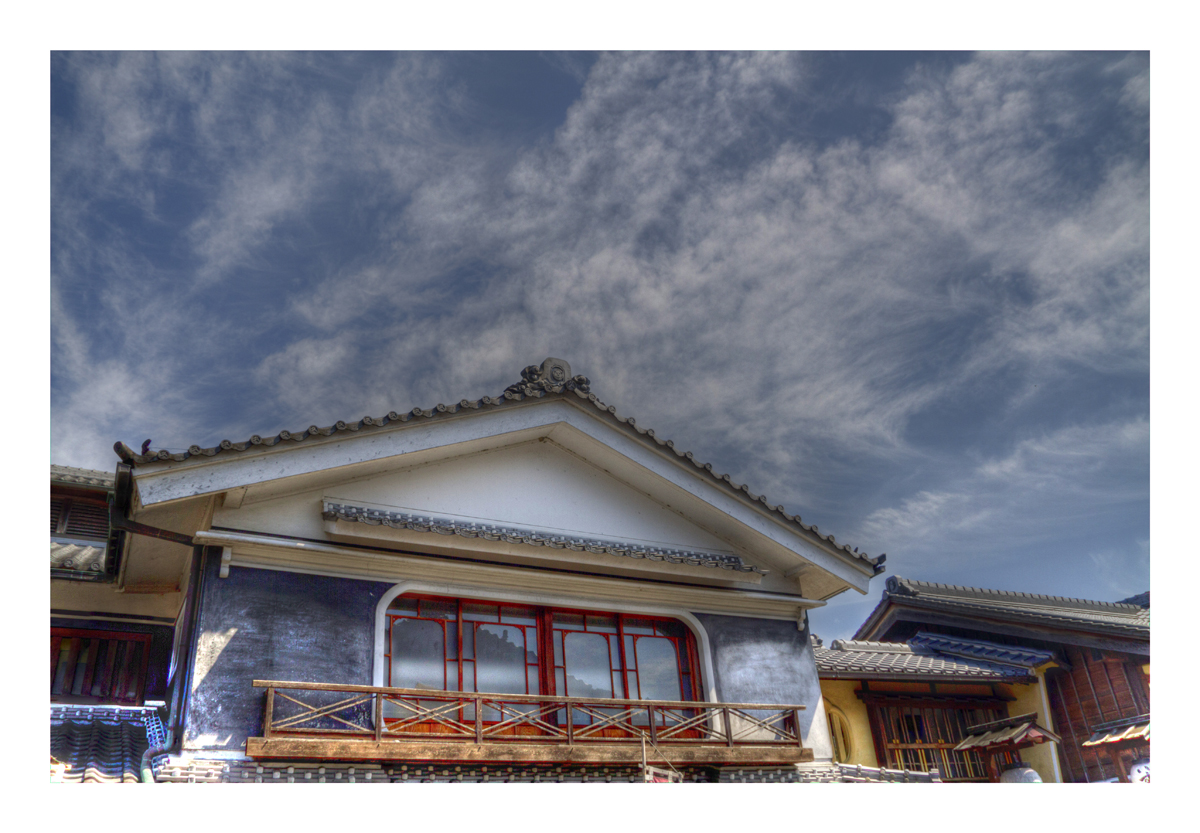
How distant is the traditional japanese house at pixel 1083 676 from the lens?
15555 mm

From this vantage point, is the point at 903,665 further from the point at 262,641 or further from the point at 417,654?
the point at 262,641

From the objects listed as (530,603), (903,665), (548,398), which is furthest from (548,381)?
(903,665)

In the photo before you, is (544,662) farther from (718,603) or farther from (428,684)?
(718,603)

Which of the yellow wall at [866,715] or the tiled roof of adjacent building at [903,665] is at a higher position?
the tiled roof of adjacent building at [903,665]

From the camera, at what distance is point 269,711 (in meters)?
10.0

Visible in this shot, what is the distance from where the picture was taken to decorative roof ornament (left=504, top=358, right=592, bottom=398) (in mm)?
13361

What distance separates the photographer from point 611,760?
11.3 m

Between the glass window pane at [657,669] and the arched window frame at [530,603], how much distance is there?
1.27ft

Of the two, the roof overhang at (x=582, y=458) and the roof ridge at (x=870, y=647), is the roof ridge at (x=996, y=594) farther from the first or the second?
the roof overhang at (x=582, y=458)

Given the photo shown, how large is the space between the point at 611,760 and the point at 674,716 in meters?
1.55

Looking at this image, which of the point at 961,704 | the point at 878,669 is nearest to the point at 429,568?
the point at 878,669

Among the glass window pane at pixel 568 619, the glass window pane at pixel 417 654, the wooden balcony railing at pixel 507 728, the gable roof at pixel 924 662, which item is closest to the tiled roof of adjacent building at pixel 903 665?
the gable roof at pixel 924 662

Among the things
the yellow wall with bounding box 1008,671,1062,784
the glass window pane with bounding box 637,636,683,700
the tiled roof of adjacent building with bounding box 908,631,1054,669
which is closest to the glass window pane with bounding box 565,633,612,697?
the glass window pane with bounding box 637,636,683,700

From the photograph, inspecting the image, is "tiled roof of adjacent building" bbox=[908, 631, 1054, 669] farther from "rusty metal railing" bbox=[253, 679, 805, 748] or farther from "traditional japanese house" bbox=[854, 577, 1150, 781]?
"rusty metal railing" bbox=[253, 679, 805, 748]
